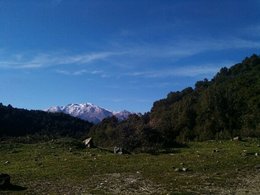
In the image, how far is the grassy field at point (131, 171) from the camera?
22266mm

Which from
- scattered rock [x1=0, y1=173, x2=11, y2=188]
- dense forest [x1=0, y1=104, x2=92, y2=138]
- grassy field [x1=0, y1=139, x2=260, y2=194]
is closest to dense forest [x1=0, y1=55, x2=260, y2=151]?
dense forest [x1=0, y1=104, x2=92, y2=138]

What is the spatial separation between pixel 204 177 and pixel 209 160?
6574 mm

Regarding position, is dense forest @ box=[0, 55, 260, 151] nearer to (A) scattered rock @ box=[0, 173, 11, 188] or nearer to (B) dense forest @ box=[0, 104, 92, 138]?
(B) dense forest @ box=[0, 104, 92, 138]

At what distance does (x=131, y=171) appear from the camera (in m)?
27.9

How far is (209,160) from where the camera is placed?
31594 millimetres

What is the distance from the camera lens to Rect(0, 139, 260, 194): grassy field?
877 inches

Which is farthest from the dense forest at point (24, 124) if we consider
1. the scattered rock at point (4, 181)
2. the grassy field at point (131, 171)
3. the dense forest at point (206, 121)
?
the scattered rock at point (4, 181)

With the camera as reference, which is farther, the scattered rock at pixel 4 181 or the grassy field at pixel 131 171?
the scattered rock at pixel 4 181

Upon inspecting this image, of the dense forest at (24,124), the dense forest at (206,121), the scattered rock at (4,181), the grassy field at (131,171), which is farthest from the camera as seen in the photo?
the dense forest at (24,124)

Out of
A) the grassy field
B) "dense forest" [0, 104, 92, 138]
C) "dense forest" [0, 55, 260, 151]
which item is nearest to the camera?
the grassy field

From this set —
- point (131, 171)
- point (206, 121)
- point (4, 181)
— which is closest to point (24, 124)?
point (206, 121)

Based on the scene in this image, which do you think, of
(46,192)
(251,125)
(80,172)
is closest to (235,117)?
(251,125)

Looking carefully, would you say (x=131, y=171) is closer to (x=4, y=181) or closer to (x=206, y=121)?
(x=4, y=181)

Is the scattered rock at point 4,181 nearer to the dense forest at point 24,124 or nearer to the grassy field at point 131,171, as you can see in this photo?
the grassy field at point 131,171
